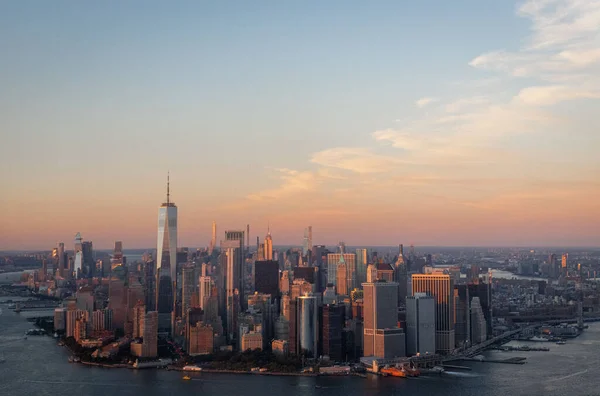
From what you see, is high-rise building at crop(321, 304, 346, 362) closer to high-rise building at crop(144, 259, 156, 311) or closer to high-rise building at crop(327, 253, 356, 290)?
high-rise building at crop(144, 259, 156, 311)

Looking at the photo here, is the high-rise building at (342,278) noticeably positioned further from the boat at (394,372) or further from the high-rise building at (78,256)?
the high-rise building at (78,256)

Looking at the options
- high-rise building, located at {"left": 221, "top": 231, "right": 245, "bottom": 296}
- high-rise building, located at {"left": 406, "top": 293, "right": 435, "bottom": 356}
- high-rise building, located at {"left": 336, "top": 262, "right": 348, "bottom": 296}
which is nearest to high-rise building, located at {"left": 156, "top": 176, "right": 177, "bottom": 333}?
high-rise building, located at {"left": 221, "top": 231, "right": 245, "bottom": 296}

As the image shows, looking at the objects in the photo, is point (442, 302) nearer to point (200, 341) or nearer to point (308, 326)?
point (308, 326)

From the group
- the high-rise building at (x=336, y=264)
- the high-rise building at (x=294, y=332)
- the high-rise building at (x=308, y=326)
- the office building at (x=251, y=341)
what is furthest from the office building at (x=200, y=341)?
the high-rise building at (x=336, y=264)

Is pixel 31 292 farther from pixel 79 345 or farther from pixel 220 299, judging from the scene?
pixel 79 345

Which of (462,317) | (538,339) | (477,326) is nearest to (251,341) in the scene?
(462,317)

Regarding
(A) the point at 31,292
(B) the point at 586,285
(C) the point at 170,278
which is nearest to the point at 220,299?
(C) the point at 170,278
